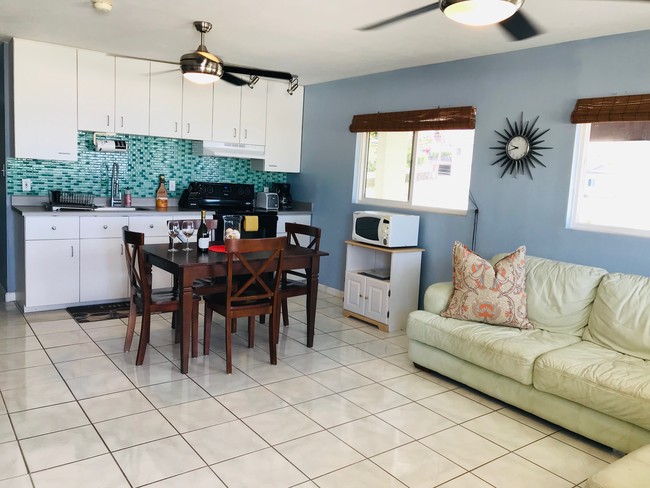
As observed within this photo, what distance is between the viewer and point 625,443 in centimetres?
263

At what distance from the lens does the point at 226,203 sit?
5.99 meters

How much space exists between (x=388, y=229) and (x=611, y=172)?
1742mm

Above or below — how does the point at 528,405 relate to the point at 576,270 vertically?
below

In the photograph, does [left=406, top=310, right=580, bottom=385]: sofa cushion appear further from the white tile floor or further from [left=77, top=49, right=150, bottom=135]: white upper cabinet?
[left=77, top=49, right=150, bottom=135]: white upper cabinet

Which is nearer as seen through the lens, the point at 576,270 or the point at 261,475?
the point at 261,475

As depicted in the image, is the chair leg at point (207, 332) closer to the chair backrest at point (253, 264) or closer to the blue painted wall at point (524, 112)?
the chair backrest at point (253, 264)

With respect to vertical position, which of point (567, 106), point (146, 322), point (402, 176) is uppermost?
point (567, 106)

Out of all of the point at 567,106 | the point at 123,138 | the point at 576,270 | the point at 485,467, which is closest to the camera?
the point at 485,467

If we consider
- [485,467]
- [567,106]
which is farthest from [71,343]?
[567,106]

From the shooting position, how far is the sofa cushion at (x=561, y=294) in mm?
3400

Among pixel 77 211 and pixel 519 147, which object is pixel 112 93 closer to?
pixel 77 211

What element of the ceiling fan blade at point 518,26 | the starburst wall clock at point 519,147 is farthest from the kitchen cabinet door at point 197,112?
the ceiling fan blade at point 518,26

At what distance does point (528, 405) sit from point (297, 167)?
409 centimetres

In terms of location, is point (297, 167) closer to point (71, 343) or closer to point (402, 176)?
point (402, 176)
